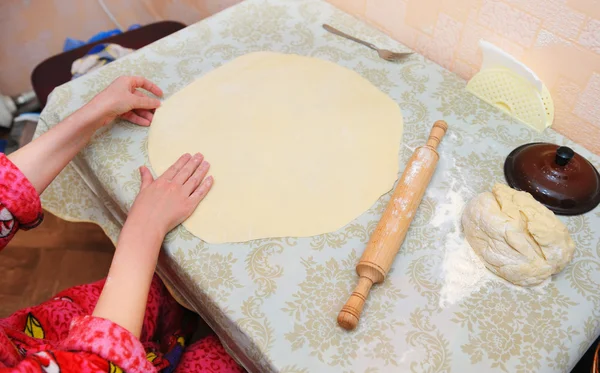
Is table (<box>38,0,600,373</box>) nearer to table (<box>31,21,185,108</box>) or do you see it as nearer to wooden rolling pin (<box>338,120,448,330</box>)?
wooden rolling pin (<box>338,120,448,330</box>)

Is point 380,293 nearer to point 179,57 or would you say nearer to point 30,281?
point 179,57

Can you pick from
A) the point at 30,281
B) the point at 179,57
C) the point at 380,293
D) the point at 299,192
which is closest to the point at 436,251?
the point at 380,293

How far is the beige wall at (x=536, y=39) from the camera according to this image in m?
0.85

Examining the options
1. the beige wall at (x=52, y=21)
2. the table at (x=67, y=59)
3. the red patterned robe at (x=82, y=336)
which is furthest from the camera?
the beige wall at (x=52, y=21)

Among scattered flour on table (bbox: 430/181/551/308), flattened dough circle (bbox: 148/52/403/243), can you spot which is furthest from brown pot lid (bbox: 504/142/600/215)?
flattened dough circle (bbox: 148/52/403/243)

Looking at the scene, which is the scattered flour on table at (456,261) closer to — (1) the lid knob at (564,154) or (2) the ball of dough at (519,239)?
(2) the ball of dough at (519,239)

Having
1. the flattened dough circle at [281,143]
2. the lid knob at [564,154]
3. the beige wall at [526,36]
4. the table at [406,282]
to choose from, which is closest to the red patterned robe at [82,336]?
the table at [406,282]

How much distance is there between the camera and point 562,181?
0.77m

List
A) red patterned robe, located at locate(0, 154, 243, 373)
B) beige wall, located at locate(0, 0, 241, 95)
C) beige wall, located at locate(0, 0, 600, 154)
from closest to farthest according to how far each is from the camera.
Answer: red patterned robe, located at locate(0, 154, 243, 373), beige wall, located at locate(0, 0, 600, 154), beige wall, located at locate(0, 0, 241, 95)

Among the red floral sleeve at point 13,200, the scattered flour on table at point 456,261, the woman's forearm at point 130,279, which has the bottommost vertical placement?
the scattered flour on table at point 456,261

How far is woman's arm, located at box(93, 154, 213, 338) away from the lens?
698 mm

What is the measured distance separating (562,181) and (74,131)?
2.92 feet

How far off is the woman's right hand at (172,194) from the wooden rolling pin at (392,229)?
1.03ft

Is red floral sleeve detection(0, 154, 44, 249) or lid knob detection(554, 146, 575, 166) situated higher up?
red floral sleeve detection(0, 154, 44, 249)
